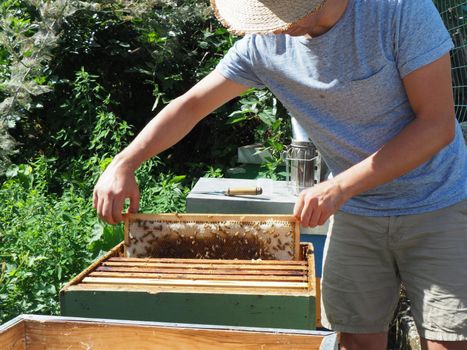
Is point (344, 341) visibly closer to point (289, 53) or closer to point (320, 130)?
point (320, 130)

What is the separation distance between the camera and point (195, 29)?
4504mm

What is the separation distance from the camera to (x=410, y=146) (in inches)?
59.9

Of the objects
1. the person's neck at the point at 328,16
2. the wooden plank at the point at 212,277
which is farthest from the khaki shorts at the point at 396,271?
the person's neck at the point at 328,16

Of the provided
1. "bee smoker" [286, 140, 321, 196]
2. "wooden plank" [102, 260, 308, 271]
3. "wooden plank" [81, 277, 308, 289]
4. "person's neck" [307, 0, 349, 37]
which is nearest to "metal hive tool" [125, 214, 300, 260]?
"wooden plank" [102, 260, 308, 271]

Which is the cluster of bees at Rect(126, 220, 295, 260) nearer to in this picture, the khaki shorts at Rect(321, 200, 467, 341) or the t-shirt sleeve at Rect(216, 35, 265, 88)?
the khaki shorts at Rect(321, 200, 467, 341)

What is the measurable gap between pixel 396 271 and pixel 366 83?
56 centimetres

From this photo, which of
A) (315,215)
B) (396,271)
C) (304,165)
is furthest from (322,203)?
(304,165)

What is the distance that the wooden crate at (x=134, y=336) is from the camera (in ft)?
3.93

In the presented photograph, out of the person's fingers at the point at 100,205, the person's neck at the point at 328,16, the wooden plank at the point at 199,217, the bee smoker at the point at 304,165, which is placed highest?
the person's neck at the point at 328,16

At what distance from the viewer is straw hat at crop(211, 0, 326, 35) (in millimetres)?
1475

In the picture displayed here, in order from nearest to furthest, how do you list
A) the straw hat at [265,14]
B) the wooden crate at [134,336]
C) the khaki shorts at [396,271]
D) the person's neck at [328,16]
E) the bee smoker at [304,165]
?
the wooden crate at [134,336]
the straw hat at [265,14]
the person's neck at [328,16]
the khaki shorts at [396,271]
the bee smoker at [304,165]

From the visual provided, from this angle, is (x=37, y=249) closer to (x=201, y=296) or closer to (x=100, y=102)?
(x=201, y=296)

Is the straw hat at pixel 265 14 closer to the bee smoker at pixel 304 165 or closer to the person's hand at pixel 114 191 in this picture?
the person's hand at pixel 114 191

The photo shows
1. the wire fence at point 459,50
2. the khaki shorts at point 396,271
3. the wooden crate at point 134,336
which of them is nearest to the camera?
the wooden crate at point 134,336
